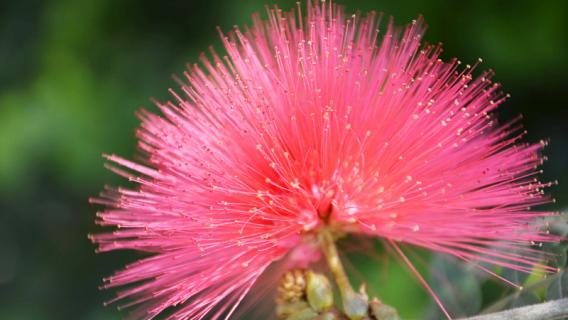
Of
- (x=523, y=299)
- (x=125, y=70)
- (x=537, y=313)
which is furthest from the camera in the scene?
(x=125, y=70)

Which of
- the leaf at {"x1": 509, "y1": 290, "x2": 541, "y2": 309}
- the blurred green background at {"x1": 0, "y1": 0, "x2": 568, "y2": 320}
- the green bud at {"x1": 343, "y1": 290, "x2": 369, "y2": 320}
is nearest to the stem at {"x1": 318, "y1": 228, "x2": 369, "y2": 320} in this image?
the green bud at {"x1": 343, "y1": 290, "x2": 369, "y2": 320}

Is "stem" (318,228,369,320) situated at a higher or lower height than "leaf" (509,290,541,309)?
higher

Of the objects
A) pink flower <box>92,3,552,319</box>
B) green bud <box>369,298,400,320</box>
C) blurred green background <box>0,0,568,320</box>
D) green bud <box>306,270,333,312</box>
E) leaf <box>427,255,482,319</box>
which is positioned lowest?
leaf <box>427,255,482,319</box>

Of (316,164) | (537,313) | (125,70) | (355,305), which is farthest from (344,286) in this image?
(125,70)

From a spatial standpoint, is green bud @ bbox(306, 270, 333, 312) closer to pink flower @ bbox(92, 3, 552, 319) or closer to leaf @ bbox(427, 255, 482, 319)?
pink flower @ bbox(92, 3, 552, 319)

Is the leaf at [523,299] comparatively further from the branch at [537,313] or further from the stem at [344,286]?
the stem at [344,286]

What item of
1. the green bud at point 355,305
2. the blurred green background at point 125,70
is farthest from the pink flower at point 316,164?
the blurred green background at point 125,70

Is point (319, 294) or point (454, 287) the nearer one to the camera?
point (319, 294)

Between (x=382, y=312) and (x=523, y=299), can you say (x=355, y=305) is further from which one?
(x=523, y=299)
